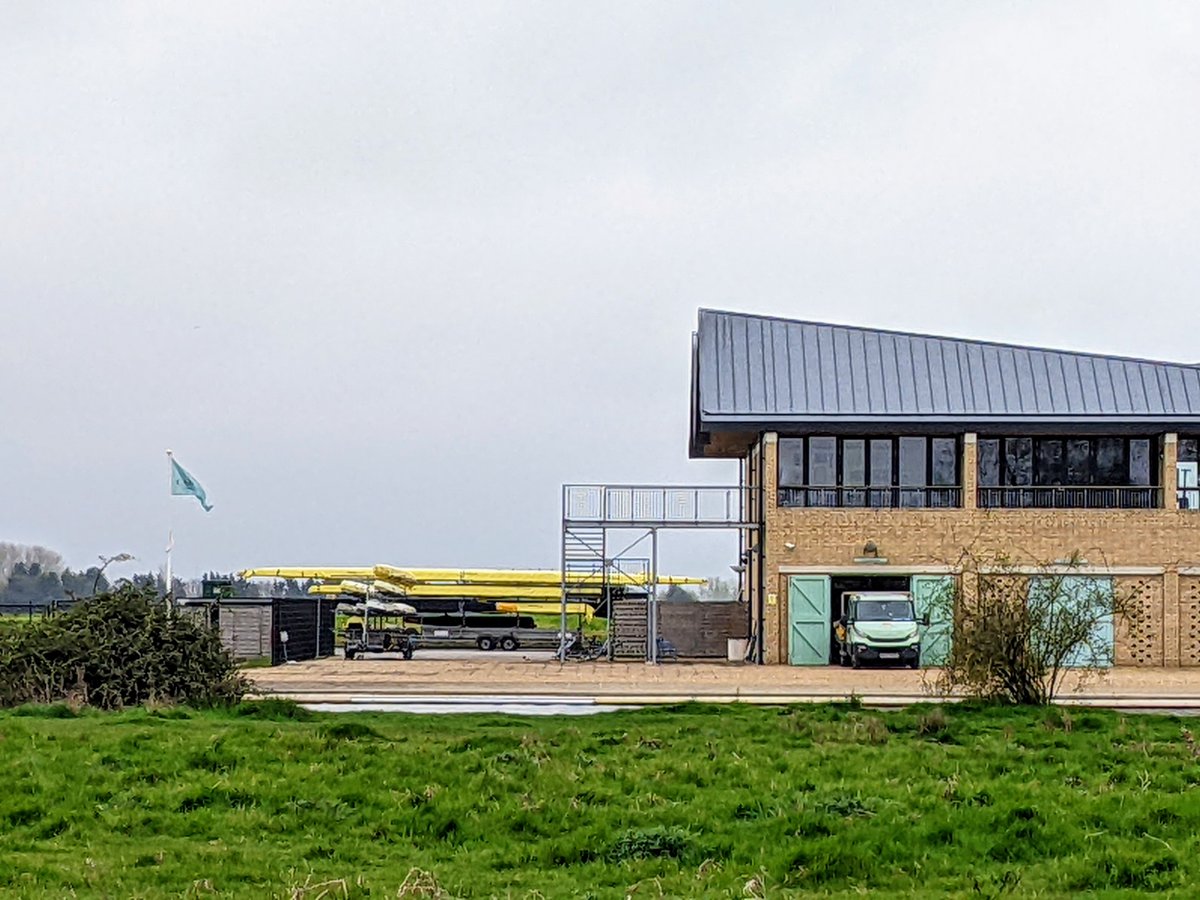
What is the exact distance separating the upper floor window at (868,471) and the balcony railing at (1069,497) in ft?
3.77

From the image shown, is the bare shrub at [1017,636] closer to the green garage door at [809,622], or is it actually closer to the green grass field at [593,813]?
the green grass field at [593,813]

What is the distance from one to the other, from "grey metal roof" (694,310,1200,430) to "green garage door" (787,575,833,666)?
14.3ft

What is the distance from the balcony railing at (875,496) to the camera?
4016 centimetres

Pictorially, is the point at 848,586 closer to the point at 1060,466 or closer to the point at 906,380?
the point at 906,380

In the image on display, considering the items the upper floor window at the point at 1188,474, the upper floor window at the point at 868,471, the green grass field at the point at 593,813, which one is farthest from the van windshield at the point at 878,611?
the green grass field at the point at 593,813

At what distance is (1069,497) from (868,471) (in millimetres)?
5386

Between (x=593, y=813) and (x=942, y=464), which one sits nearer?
(x=593, y=813)

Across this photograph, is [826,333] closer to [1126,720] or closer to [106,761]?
[1126,720]

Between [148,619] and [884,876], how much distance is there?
43.6 ft

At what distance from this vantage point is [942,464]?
133 ft

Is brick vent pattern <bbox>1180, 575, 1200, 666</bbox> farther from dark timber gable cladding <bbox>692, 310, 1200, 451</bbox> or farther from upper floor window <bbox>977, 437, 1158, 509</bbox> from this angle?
dark timber gable cladding <bbox>692, 310, 1200, 451</bbox>

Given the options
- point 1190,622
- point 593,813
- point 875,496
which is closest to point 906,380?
point 875,496

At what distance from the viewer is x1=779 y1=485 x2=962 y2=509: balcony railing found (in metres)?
40.2

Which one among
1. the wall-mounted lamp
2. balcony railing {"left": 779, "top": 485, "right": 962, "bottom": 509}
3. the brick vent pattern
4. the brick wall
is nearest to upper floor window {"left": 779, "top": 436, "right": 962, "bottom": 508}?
balcony railing {"left": 779, "top": 485, "right": 962, "bottom": 509}
